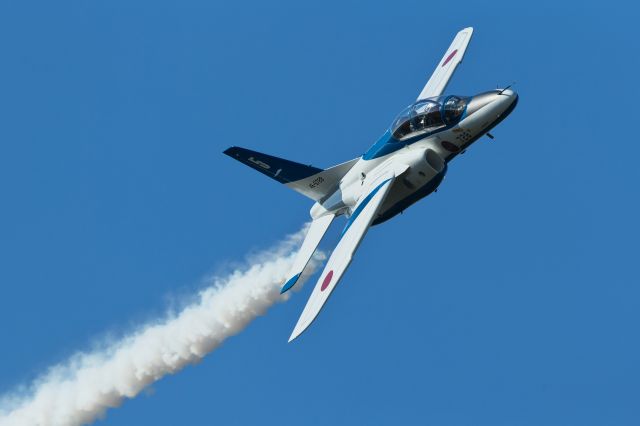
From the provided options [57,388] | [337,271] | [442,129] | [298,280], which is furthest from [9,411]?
[442,129]

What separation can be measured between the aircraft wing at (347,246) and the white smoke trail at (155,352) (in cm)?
497

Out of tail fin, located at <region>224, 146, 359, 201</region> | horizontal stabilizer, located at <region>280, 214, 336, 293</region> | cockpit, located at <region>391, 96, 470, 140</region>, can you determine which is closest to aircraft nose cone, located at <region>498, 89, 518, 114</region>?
cockpit, located at <region>391, 96, 470, 140</region>

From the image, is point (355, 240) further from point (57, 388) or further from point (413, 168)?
point (57, 388)

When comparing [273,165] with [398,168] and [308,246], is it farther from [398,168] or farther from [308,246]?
[398,168]

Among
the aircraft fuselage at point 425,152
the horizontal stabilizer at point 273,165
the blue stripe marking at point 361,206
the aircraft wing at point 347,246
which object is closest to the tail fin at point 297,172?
the horizontal stabilizer at point 273,165

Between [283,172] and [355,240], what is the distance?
21.7ft

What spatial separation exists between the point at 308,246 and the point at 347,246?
4329 millimetres

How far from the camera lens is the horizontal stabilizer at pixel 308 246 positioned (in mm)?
50750

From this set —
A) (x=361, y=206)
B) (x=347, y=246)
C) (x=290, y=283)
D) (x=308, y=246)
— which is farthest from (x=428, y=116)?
(x=290, y=283)

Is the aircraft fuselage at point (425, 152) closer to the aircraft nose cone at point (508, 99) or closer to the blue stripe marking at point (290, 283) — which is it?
the aircraft nose cone at point (508, 99)

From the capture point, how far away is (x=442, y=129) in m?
49.4

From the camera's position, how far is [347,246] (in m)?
47.4

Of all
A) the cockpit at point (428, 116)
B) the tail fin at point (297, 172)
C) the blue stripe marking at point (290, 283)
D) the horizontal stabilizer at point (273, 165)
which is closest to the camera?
the cockpit at point (428, 116)

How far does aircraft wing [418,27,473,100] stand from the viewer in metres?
55.3
